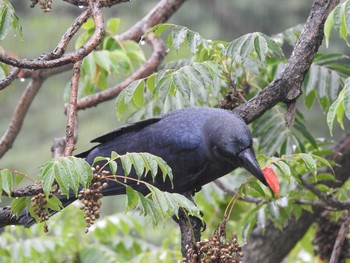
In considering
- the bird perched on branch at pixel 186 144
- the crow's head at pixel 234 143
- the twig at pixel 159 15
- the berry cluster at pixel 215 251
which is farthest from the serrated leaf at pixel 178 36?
the twig at pixel 159 15

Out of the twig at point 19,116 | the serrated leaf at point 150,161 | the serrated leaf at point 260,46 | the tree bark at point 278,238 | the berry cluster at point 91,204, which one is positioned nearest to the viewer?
the berry cluster at point 91,204

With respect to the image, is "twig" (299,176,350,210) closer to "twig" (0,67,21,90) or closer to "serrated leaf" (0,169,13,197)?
"twig" (0,67,21,90)

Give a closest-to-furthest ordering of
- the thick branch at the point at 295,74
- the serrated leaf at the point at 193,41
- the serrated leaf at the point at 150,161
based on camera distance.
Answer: the serrated leaf at the point at 150,161
the thick branch at the point at 295,74
the serrated leaf at the point at 193,41

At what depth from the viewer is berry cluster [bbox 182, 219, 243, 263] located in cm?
273

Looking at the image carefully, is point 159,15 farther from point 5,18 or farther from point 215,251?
point 215,251

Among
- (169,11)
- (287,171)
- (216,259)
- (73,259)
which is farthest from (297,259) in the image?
(216,259)

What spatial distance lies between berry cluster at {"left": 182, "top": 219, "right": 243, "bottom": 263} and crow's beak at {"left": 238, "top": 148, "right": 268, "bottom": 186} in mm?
206

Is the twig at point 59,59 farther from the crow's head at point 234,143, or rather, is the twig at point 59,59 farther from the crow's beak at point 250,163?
the crow's beak at point 250,163

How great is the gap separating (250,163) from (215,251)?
34cm

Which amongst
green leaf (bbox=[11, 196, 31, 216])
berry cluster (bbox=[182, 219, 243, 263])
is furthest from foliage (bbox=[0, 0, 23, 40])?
berry cluster (bbox=[182, 219, 243, 263])

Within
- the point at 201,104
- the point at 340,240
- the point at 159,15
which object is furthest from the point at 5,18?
the point at 340,240

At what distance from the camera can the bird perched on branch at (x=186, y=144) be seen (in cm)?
296

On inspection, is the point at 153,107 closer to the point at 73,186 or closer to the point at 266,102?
the point at 266,102

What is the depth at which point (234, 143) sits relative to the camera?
114 inches
